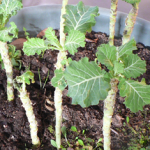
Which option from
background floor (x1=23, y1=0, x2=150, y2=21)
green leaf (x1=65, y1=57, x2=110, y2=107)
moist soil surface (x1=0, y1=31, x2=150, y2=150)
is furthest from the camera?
background floor (x1=23, y1=0, x2=150, y2=21)

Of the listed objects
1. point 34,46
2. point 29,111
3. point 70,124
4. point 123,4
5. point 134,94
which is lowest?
point 70,124

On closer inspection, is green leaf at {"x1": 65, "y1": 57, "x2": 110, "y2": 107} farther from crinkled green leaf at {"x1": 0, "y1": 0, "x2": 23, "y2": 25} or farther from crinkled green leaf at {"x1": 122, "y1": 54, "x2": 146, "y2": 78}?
crinkled green leaf at {"x1": 0, "y1": 0, "x2": 23, "y2": 25}

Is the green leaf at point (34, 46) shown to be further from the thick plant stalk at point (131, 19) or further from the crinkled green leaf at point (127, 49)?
the thick plant stalk at point (131, 19)

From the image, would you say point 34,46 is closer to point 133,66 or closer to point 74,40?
point 74,40

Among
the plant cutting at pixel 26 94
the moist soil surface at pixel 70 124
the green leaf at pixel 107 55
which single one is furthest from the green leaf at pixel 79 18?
the moist soil surface at pixel 70 124

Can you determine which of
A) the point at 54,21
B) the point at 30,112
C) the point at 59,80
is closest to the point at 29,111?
the point at 30,112

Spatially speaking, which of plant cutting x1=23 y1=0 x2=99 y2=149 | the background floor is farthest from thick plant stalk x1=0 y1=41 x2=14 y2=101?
the background floor

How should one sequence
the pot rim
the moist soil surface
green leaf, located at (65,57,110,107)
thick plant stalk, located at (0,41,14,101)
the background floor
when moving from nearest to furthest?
green leaf, located at (65,57,110,107) < thick plant stalk, located at (0,41,14,101) < the moist soil surface < the pot rim < the background floor
